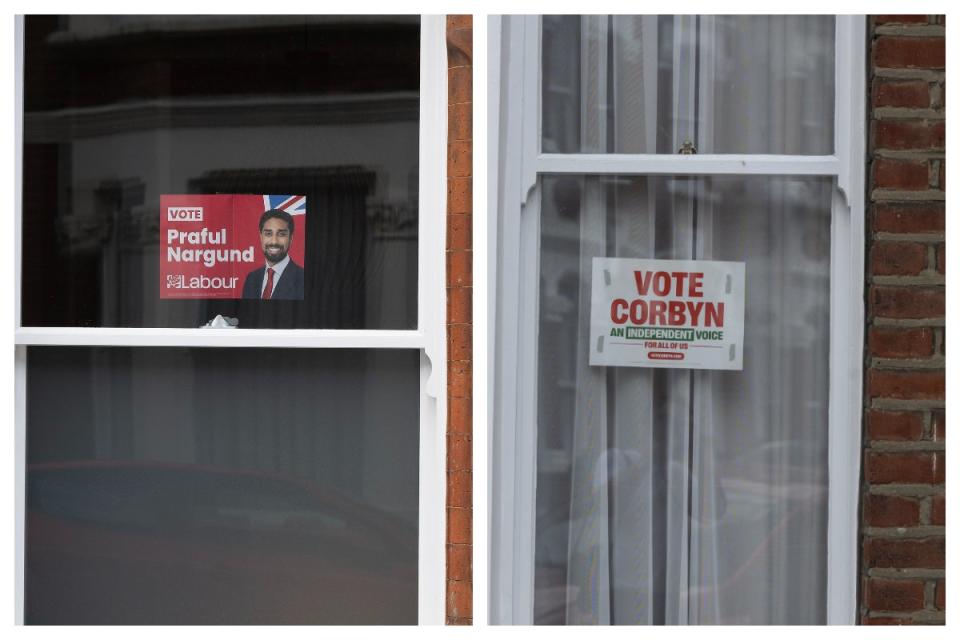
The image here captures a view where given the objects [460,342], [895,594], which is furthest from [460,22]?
[895,594]

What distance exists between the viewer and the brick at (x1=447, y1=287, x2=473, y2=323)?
2939 millimetres

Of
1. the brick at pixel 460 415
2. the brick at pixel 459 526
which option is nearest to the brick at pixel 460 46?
the brick at pixel 460 415

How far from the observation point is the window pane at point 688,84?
2.90 meters

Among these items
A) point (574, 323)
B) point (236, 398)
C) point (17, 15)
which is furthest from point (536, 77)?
point (17, 15)

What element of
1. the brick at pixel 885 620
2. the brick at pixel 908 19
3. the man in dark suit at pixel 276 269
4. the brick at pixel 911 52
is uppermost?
the brick at pixel 908 19

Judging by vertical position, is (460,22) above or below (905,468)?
above

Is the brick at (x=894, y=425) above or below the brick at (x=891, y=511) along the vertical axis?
above

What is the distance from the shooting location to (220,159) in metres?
3.04

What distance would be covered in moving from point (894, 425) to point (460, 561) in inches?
48.9

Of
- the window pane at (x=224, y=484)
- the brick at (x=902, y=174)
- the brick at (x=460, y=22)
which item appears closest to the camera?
the brick at (x=902, y=174)

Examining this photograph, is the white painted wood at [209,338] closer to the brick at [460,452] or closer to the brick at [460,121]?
the brick at [460,452]

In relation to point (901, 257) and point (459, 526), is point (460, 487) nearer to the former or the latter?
point (459, 526)

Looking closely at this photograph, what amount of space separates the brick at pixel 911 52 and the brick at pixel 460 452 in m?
1.52

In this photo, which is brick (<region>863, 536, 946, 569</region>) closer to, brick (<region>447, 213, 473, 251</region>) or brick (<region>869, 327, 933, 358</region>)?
brick (<region>869, 327, 933, 358</region>)
